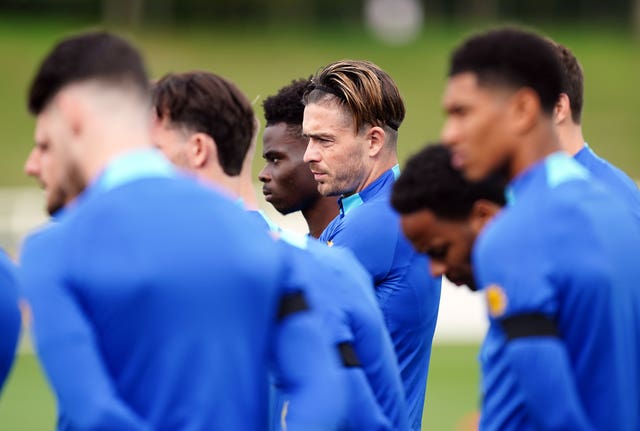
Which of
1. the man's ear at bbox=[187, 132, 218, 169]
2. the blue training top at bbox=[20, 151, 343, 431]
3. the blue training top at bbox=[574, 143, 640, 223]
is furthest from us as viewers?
the blue training top at bbox=[574, 143, 640, 223]

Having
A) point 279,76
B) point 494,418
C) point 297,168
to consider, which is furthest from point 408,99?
point 494,418

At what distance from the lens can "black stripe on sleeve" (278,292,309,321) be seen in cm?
329

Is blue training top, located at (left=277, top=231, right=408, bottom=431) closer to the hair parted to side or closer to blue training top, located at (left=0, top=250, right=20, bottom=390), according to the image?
blue training top, located at (left=0, top=250, right=20, bottom=390)

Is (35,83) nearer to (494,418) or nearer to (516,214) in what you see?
(516,214)

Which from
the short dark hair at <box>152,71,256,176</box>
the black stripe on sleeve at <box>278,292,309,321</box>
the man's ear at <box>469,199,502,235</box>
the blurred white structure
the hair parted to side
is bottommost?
the blurred white structure

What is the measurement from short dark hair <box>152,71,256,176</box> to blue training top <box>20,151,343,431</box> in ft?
2.01

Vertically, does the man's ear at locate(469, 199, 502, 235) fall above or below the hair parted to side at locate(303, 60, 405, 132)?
above

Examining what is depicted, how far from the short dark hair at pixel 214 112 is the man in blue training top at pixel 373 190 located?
1.29m

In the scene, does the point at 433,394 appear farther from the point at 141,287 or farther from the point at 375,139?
the point at 141,287

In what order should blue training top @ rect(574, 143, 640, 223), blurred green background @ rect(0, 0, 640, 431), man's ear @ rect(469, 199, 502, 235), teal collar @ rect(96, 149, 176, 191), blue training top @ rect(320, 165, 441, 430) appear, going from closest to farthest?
teal collar @ rect(96, 149, 176, 191), man's ear @ rect(469, 199, 502, 235), blue training top @ rect(320, 165, 441, 430), blue training top @ rect(574, 143, 640, 223), blurred green background @ rect(0, 0, 640, 431)

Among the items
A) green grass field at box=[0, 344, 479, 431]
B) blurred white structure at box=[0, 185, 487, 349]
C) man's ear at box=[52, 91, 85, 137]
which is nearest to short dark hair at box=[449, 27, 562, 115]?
man's ear at box=[52, 91, 85, 137]

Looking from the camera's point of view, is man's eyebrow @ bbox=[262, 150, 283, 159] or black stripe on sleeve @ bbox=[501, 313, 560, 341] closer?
black stripe on sleeve @ bbox=[501, 313, 560, 341]

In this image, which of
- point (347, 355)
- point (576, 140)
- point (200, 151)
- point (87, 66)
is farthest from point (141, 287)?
point (576, 140)

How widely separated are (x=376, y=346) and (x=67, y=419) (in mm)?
1147
